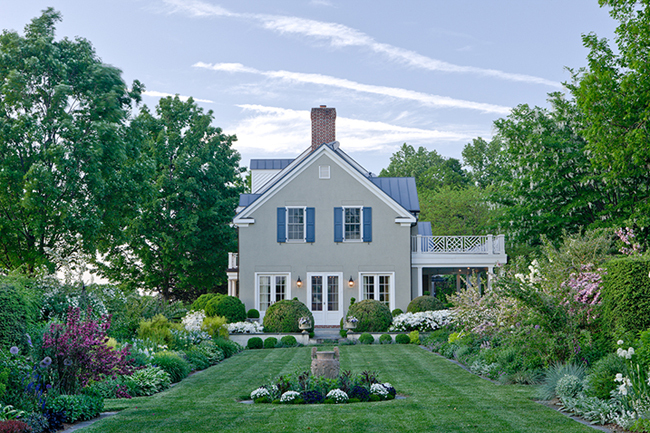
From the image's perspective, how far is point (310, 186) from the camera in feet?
80.1

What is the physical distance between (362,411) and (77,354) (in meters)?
4.12

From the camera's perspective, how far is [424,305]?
21562 mm

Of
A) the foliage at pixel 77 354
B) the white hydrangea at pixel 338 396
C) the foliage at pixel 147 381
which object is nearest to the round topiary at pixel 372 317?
the foliage at pixel 147 381

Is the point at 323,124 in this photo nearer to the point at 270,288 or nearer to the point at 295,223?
the point at 295,223

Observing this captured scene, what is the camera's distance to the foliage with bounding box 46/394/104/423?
24.6 feet

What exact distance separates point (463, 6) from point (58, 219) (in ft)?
48.5

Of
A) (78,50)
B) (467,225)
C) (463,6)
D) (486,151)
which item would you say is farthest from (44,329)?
(486,151)

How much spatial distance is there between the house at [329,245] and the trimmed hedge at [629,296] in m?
14.7

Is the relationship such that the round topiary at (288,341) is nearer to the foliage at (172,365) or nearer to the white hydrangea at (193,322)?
the white hydrangea at (193,322)

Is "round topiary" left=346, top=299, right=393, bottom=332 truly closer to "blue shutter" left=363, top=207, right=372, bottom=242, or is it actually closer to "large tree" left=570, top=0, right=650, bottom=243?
"blue shutter" left=363, top=207, right=372, bottom=242

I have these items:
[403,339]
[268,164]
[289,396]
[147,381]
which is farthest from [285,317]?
[268,164]

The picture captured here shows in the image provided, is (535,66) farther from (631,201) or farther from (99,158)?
(99,158)

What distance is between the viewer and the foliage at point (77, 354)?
8281 millimetres

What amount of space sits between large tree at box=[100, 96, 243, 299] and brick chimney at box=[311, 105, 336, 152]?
23.5ft
